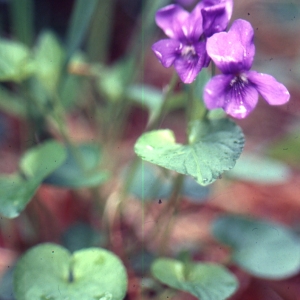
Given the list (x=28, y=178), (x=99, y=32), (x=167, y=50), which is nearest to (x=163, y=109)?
(x=167, y=50)

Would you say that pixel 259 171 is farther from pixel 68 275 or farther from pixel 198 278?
pixel 68 275

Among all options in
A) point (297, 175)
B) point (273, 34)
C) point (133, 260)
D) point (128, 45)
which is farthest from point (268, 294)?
point (273, 34)

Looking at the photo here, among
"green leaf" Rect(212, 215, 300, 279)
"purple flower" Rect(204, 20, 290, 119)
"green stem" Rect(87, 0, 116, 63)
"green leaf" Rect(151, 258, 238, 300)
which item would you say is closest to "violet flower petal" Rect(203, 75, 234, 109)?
"purple flower" Rect(204, 20, 290, 119)

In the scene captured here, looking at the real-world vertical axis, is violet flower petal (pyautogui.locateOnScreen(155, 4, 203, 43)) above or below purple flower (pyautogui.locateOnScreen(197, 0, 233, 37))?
below

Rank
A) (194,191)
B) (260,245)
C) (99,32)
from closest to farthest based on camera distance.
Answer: (260,245) → (194,191) → (99,32)

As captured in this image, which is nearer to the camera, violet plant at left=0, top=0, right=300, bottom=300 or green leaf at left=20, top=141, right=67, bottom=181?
violet plant at left=0, top=0, right=300, bottom=300

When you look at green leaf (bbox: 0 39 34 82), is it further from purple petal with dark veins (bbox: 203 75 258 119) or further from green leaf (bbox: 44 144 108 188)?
purple petal with dark veins (bbox: 203 75 258 119)

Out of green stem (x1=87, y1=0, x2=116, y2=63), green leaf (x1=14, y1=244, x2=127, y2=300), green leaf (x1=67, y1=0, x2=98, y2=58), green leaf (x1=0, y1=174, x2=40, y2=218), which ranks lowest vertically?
green leaf (x1=14, y1=244, x2=127, y2=300)
